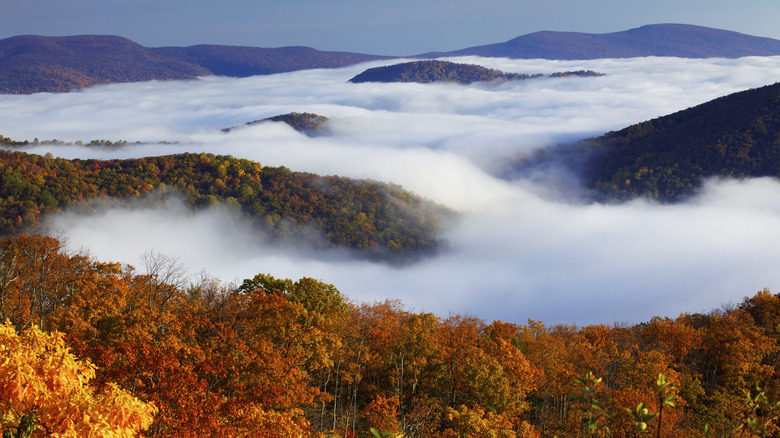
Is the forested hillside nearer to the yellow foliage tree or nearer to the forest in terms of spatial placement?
the forest


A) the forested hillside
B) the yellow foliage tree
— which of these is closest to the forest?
the yellow foliage tree

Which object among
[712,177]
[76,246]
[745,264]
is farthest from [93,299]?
[712,177]

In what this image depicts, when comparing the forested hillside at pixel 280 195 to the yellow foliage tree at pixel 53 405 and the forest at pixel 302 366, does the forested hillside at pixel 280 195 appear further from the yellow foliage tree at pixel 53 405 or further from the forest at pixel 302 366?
the yellow foliage tree at pixel 53 405

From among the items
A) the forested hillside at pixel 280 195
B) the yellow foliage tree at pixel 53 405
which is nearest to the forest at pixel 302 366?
the yellow foliage tree at pixel 53 405

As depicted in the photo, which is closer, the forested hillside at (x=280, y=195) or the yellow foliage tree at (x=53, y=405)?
the yellow foliage tree at (x=53, y=405)

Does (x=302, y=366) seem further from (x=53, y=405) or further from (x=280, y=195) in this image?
(x=280, y=195)

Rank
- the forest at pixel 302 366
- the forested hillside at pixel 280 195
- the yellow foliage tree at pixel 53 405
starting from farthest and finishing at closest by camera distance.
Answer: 1. the forested hillside at pixel 280 195
2. the forest at pixel 302 366
3. the yellow foliage tree at pixel 53 405

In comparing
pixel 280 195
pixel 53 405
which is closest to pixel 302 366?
pixel 53 405
